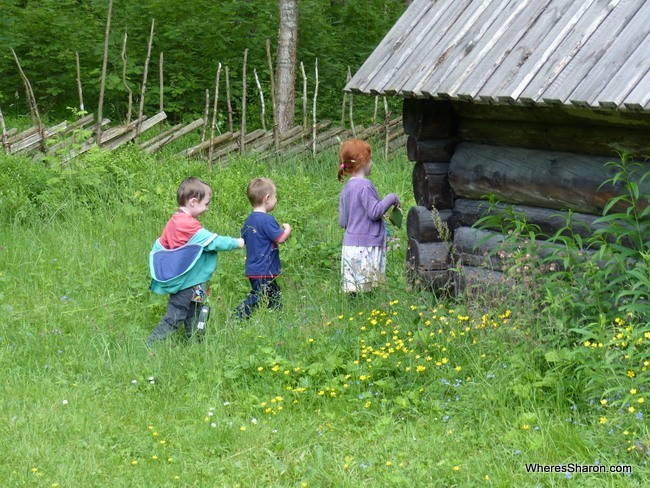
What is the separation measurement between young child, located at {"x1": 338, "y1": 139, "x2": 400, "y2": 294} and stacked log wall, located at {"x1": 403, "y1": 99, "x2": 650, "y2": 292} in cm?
28

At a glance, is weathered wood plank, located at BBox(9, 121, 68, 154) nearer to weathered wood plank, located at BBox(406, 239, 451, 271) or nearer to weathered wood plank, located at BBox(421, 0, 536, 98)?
weathered wood plank, located at BBox(406, 239, 451, 271)

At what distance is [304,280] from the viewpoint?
6988mm

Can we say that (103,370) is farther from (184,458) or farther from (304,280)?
(304,280)

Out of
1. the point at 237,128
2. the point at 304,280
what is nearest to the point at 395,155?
the point at 237,128

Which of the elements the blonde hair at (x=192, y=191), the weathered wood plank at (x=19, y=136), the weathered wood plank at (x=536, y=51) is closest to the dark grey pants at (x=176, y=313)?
the blonde hair at (x=192, y=191)

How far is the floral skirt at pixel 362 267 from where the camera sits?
629 cm

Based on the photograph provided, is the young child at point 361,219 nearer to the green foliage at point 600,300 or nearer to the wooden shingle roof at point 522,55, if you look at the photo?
the wooden shingle roof at point 522,55

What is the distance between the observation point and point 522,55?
5.13 metres

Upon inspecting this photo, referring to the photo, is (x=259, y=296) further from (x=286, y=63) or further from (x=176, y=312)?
(x=286, y=63)

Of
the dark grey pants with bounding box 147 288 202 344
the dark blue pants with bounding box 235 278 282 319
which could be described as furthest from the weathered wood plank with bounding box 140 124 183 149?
the dark grey pants with bounding box 147 288 202 344

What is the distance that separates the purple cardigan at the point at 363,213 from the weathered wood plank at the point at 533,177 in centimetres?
55

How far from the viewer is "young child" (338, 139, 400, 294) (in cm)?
636

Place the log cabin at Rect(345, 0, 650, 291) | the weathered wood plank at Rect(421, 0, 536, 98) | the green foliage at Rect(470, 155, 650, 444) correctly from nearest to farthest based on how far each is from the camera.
Answer: the green foliage at Rect(470, 155, 650, 444)
the log cabin at Rect(345, 0, 650, 291)
the weathered wood plank at Rect(421, 0, 536, 98)

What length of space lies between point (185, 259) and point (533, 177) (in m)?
2.27
